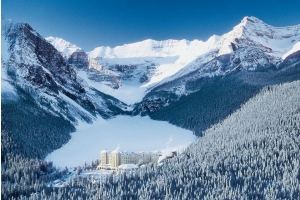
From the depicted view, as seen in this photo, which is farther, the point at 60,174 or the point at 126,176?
the point at 60,174

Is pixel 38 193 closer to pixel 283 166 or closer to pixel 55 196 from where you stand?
pixel 55 196

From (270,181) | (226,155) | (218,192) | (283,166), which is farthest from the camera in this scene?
(226,155)

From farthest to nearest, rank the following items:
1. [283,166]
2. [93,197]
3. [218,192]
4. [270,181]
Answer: [283,166], [270,181], [218,192], [93,197]

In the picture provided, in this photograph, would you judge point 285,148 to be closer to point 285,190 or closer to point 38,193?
point 285,190

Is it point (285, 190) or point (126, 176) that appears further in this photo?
point (126, 176)

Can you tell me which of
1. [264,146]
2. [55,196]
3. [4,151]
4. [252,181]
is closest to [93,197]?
[55,196]

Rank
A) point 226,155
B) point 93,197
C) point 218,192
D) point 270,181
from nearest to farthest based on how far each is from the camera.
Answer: point 93,197, point 218,192, point 270,181, point 226,155

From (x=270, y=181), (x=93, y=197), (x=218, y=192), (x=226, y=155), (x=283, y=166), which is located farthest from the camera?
(x=226, y=155)

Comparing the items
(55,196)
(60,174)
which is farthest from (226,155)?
(55,196)

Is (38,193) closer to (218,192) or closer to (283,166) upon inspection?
(218,192)
